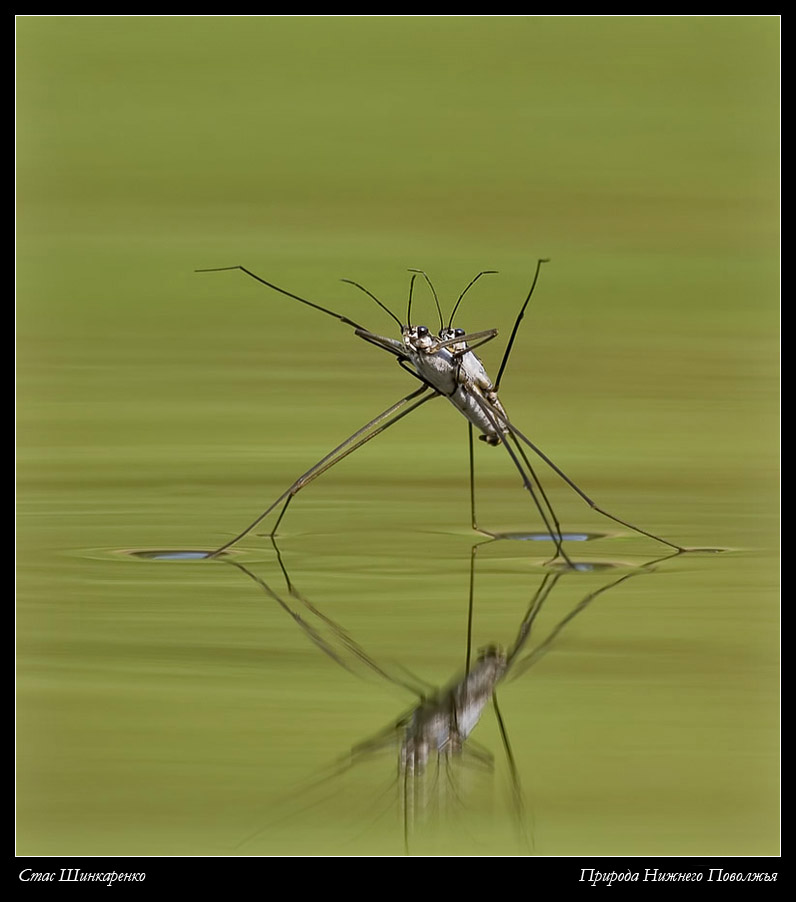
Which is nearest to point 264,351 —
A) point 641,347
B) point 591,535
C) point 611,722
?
point 641,347

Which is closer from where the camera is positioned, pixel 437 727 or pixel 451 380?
pixel 437 727

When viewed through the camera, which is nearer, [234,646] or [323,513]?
[234,646]

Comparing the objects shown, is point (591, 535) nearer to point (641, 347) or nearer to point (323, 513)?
point (323, 513)

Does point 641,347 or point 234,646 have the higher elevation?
point 641,347

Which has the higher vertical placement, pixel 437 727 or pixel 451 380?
pixel 451 380

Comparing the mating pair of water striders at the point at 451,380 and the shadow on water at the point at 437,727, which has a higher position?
the mating pair of water striders at the point at 451,380

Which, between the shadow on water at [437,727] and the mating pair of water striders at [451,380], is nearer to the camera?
the shadow on water at [437,727]

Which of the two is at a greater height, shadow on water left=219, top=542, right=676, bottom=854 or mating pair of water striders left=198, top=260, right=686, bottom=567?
mating pair of water striders left=198, top=260, right=686, bottom=567

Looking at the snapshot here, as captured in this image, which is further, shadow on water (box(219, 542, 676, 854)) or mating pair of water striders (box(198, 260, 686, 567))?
mating pair of water striders (box(198, 260, 686, 567))
